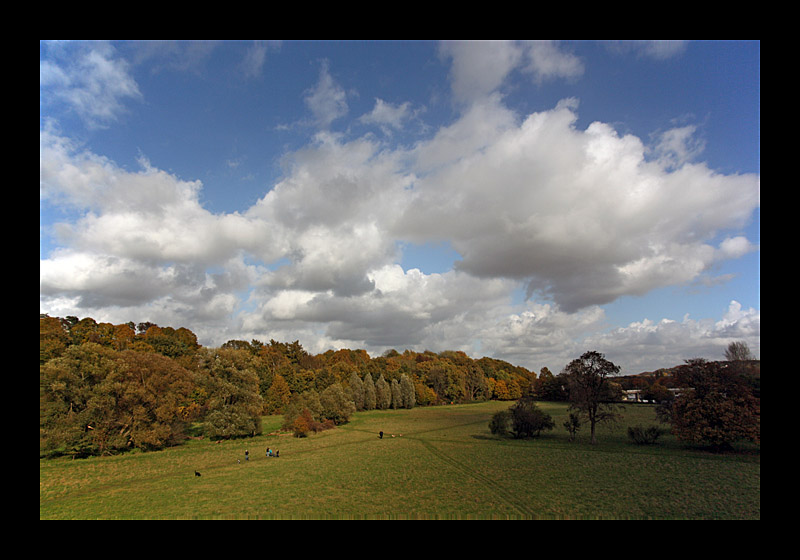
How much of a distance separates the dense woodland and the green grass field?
2289mm

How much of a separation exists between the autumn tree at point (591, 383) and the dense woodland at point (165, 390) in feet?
2.61

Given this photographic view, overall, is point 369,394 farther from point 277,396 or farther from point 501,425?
point 501,425

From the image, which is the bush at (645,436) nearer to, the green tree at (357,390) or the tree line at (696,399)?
the tree line at (696,399)

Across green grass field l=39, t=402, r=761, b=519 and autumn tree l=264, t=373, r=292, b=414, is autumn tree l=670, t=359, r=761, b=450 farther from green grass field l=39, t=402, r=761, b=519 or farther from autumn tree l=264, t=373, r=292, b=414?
autumn tree l=264, t=373, r=292, b=414

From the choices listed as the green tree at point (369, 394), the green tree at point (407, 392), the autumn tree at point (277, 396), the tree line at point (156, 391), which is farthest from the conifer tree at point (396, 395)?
the autumn tree at point (277, 396)

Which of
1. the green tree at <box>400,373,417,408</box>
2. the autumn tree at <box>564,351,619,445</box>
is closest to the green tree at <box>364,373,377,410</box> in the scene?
the green tree at <box>400,373,417,408</box>

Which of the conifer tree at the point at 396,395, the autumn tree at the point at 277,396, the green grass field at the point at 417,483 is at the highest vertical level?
the green grass field at the point at 417,483

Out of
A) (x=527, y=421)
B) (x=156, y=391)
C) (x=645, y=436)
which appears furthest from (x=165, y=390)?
(x=645, y=436)

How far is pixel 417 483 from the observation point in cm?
1877

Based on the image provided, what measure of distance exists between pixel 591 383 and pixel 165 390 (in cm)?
3688

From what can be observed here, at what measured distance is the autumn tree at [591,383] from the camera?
3134 centimetres

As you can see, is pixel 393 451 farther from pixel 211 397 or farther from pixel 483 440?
pixel 211 397
